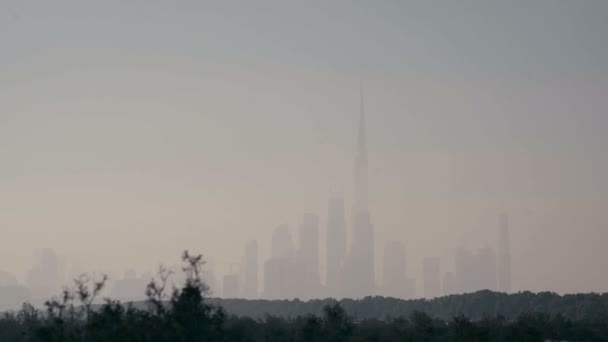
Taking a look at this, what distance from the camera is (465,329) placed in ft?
→ 440

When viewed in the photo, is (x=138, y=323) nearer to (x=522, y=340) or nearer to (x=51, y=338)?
(x=51, y=338)

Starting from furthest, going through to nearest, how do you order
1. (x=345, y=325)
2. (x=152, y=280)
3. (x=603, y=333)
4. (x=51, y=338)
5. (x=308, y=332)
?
(x=603, y=333) < (x=345, y=325) < (x=308, y=332) < (x=51, y=338) < (x=152, y=280)

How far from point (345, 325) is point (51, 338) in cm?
5782

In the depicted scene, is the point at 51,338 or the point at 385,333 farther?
the point at 385,333

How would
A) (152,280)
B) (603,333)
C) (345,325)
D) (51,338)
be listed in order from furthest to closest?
1. (603,333)
2. (345,325)
3. (51,338)
4. (152,280)

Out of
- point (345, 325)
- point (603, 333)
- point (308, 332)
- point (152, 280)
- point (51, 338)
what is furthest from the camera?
point (603, 333)

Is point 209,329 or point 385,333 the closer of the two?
point 209,329

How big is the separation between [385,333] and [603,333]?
1667 inches

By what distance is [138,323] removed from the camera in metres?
99.4

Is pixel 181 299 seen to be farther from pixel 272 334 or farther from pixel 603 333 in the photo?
pixel 603 333

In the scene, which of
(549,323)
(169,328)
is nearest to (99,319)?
(169,328)

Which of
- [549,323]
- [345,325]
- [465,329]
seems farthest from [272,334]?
[549,323]

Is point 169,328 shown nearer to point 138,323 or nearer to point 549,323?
point 138,323

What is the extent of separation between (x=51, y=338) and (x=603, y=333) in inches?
3995
